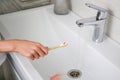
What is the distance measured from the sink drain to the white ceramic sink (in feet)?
0.04

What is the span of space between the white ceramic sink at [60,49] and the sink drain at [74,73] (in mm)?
13

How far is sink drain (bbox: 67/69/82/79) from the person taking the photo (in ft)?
3.14

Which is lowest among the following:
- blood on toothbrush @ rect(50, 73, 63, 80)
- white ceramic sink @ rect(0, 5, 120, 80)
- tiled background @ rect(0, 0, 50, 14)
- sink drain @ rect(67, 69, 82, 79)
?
sink drain @ rect(67, 69, 82, 79)

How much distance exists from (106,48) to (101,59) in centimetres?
6

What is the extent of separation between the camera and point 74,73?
969mm

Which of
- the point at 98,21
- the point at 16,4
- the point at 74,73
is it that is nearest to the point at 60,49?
the point at 74,73

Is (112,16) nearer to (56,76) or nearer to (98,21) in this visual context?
(98,21)

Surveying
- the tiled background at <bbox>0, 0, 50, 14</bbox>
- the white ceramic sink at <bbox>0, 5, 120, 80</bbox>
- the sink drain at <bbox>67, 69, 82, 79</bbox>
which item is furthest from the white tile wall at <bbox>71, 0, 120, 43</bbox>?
the tiled background at <bbox>0, 0, 50, 14</bbox>

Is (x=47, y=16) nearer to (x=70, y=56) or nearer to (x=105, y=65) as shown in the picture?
(x=70, y=56)

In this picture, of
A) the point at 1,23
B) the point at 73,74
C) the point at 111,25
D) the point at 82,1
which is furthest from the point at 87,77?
the point at 1,23

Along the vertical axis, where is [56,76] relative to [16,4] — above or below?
below

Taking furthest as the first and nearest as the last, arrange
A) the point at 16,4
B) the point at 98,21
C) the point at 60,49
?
the point at 16,4 < the point at 60,49 < the point at 98,21

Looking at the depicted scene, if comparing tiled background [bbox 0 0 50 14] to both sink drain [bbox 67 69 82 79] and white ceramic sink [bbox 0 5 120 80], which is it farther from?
sink drain [bbox 67 69 82 79]

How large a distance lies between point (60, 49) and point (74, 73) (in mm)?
157
